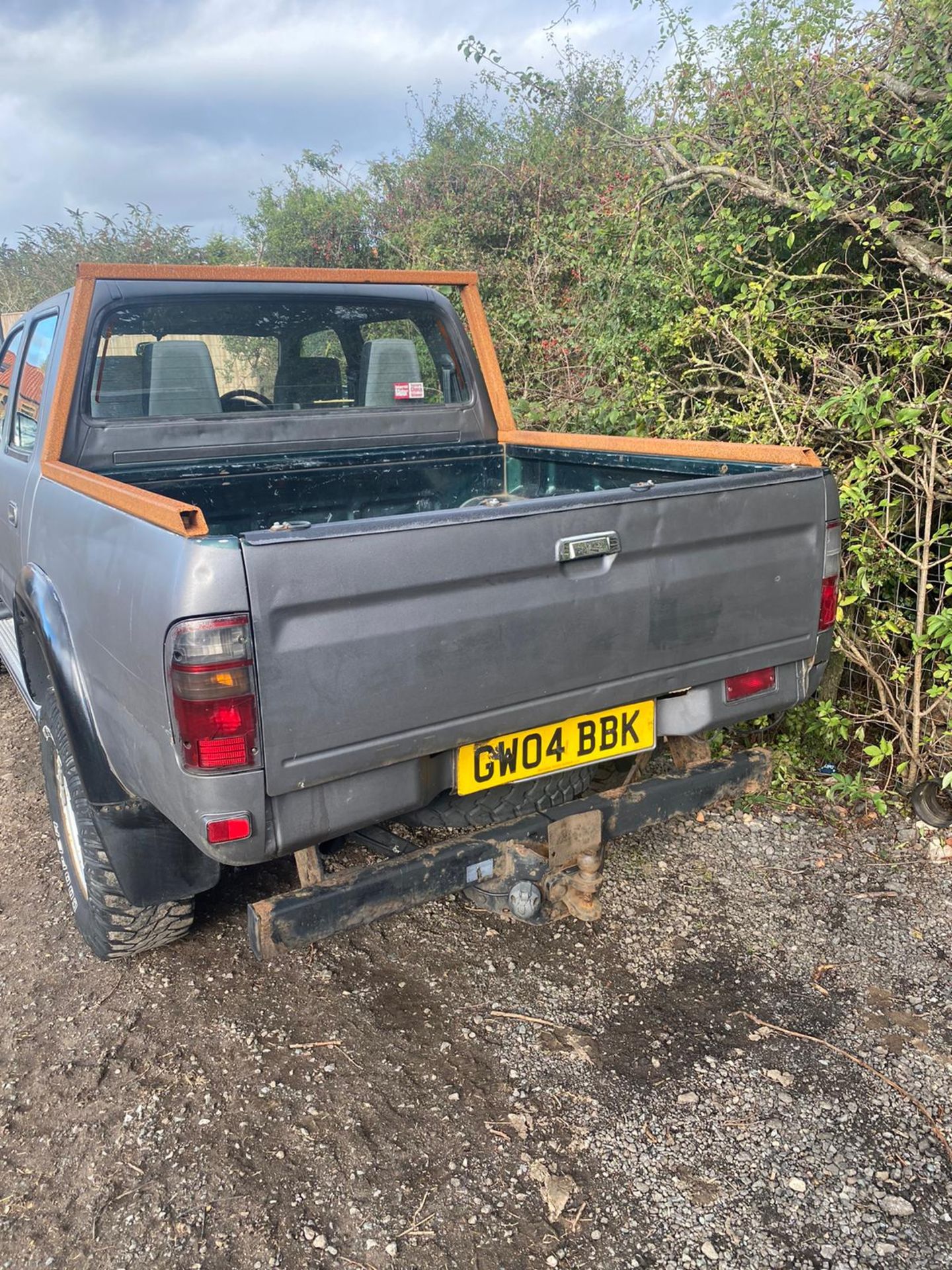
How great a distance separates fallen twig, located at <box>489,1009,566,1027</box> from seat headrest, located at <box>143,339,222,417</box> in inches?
91.9

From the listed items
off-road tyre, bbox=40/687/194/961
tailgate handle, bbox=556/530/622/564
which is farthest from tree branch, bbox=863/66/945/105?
off-road tyre, bbox=40/687/194/961

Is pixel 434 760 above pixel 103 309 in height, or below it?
below

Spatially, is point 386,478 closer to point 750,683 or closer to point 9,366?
point 750,683

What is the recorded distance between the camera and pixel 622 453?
130 inches

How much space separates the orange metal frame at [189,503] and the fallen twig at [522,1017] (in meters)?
1.59

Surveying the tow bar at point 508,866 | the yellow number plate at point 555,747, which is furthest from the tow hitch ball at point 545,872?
the yellow number plate at point 555,747

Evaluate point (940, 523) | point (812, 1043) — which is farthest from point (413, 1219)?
point (940, 523)

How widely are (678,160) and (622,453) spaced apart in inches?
82.9

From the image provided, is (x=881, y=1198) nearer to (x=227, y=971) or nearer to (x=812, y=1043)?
(x=812, y=1043)

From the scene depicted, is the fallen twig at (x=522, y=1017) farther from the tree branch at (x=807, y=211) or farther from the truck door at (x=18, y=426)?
the tree branch at (x=807, y=211)

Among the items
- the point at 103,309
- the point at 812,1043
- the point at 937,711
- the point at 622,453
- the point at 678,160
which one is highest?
the point at 678,160

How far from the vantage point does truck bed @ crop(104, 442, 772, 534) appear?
3.15 metres

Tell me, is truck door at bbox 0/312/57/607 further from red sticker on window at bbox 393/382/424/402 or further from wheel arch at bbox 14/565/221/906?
red sticker on window at bbox 393/382/424/402

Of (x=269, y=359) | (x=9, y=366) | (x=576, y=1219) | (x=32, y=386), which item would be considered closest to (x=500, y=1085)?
(x=576, y=1219)
